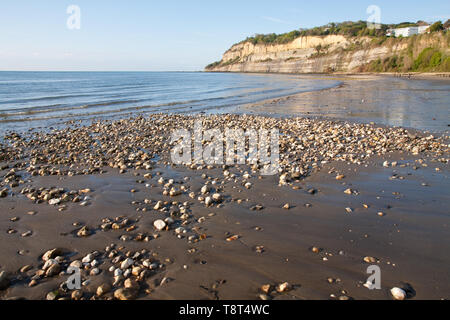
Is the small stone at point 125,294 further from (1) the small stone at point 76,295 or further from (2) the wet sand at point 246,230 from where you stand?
(1) the small stone at point 76,295

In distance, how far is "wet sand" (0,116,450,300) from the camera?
3654 millimetres

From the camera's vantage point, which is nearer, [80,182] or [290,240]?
[290,240]

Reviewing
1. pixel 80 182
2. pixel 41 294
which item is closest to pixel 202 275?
pixel 41 294

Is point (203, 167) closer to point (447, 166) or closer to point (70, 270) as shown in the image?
point (70, 270)

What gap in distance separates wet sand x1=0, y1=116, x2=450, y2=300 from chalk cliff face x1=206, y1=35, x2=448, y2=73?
78.4 metres

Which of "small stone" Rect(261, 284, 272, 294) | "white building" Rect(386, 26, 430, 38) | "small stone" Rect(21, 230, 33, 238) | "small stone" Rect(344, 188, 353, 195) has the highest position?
"white building" Rect(386, 26, 430, 38)

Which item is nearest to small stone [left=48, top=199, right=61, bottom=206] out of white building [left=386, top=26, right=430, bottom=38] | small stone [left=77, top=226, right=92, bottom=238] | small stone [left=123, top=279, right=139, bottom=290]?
small stone [left=77, top=226, right=92, bottom=238]

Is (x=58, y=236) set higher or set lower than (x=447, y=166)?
lower

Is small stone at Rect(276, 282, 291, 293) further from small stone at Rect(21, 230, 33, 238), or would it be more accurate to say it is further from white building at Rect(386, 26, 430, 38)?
white building at Rect(386, 26, 430, 38)

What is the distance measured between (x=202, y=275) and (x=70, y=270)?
6.19 ft

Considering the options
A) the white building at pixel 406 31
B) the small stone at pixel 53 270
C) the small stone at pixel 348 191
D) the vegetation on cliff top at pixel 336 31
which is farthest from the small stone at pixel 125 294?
the white building at pixel 406 31

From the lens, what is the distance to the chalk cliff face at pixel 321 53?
81.1 metres

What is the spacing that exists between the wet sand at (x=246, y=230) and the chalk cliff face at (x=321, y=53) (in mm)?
78374

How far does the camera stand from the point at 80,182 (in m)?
7.48
